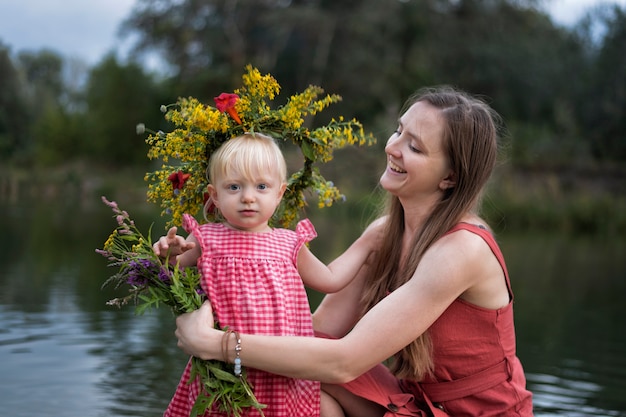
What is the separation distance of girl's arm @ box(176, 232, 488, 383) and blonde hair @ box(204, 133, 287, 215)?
432 mm

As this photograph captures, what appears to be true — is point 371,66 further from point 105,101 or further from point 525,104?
point 105,101

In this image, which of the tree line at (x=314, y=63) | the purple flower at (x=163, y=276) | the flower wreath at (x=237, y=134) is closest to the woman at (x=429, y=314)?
the purple flower at (x=163, y=276)

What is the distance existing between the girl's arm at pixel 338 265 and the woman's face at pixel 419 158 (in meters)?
0.26

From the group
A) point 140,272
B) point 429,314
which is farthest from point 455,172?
point 140,272

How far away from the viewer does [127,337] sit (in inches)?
221

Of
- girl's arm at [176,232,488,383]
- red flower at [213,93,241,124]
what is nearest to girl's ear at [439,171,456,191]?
girl's arm at [176,232,488,383]

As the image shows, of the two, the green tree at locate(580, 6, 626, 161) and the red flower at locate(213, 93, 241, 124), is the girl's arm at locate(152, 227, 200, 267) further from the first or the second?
the green tree at locate(580, 6, 626, 161)

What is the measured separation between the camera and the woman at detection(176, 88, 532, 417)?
2371mm

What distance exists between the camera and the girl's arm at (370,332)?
232 centimetres

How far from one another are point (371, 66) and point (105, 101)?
9222mm

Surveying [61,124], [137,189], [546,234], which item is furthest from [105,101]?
[546,234]

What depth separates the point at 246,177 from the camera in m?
2.51

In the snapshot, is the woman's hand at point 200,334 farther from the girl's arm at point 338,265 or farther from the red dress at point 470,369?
the red dress at point 470,369

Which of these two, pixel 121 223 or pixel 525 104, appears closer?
pixel 121 223
